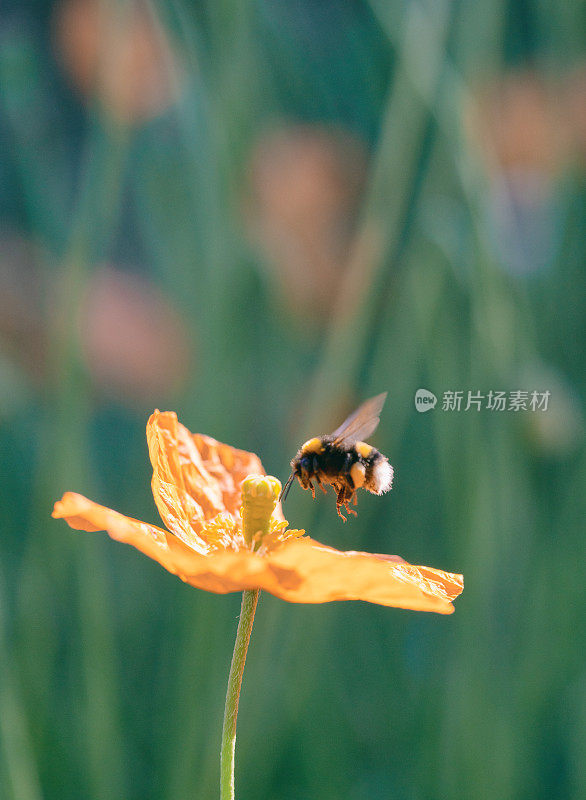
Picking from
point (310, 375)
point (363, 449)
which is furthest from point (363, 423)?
point (310, 375)

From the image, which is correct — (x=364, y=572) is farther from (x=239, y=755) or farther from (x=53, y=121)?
(x=53, y=121)

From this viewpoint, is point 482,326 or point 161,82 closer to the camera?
point 482,326

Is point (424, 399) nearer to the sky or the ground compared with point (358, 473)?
nearer to the sky

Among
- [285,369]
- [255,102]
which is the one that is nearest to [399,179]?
[255,102]

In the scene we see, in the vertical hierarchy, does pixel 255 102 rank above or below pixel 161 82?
below

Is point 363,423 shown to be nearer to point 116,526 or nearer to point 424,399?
point 116,526

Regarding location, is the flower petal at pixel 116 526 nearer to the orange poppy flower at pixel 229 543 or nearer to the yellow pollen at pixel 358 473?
the orange poppy flower at pixel 229 543

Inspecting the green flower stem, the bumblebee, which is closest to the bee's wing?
the bumblebee

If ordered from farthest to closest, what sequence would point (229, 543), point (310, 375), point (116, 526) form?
1. point (310, 375)
2. point (229, 543)
3. point (116, 526)
